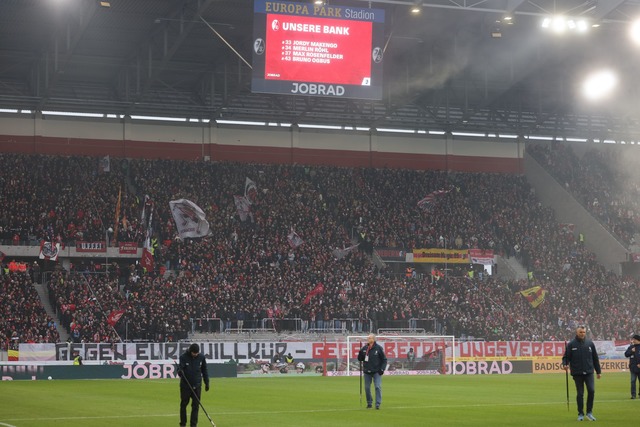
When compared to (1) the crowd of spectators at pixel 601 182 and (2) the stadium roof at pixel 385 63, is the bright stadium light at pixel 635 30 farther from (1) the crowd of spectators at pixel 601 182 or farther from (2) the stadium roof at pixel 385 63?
(1) the crowd of spectators at pixel 601 182

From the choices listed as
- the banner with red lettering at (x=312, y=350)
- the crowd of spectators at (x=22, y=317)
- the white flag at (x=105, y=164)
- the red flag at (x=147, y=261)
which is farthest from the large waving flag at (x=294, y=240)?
Answer: the crowd of spectators at (x=22, y=317)

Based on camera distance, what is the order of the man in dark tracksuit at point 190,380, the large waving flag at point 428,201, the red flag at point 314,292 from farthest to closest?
the large waving flag at point 428,201 → the red flag at point 314,292 → the man in dark tracksuit at point 190,380

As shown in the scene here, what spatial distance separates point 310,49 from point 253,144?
1051 inches

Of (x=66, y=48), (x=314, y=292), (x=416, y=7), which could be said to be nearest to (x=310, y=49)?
(x=416, y=7)

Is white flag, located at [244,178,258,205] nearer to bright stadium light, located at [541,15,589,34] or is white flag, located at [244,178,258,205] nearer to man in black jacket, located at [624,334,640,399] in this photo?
bright stadium light, located at [541,15,589,34]

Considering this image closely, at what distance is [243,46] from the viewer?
167 ft

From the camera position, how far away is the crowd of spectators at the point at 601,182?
211 ft

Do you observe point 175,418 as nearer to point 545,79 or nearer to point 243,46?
point 243,46

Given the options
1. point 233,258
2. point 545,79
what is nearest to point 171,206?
point 233,258

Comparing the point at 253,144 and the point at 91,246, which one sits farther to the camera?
the point at 253,144

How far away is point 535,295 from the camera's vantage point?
5694 centimetres

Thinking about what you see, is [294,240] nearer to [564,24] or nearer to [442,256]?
[442,256]

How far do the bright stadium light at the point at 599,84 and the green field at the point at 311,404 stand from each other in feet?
73.6

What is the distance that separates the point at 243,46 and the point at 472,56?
40.3 ft
